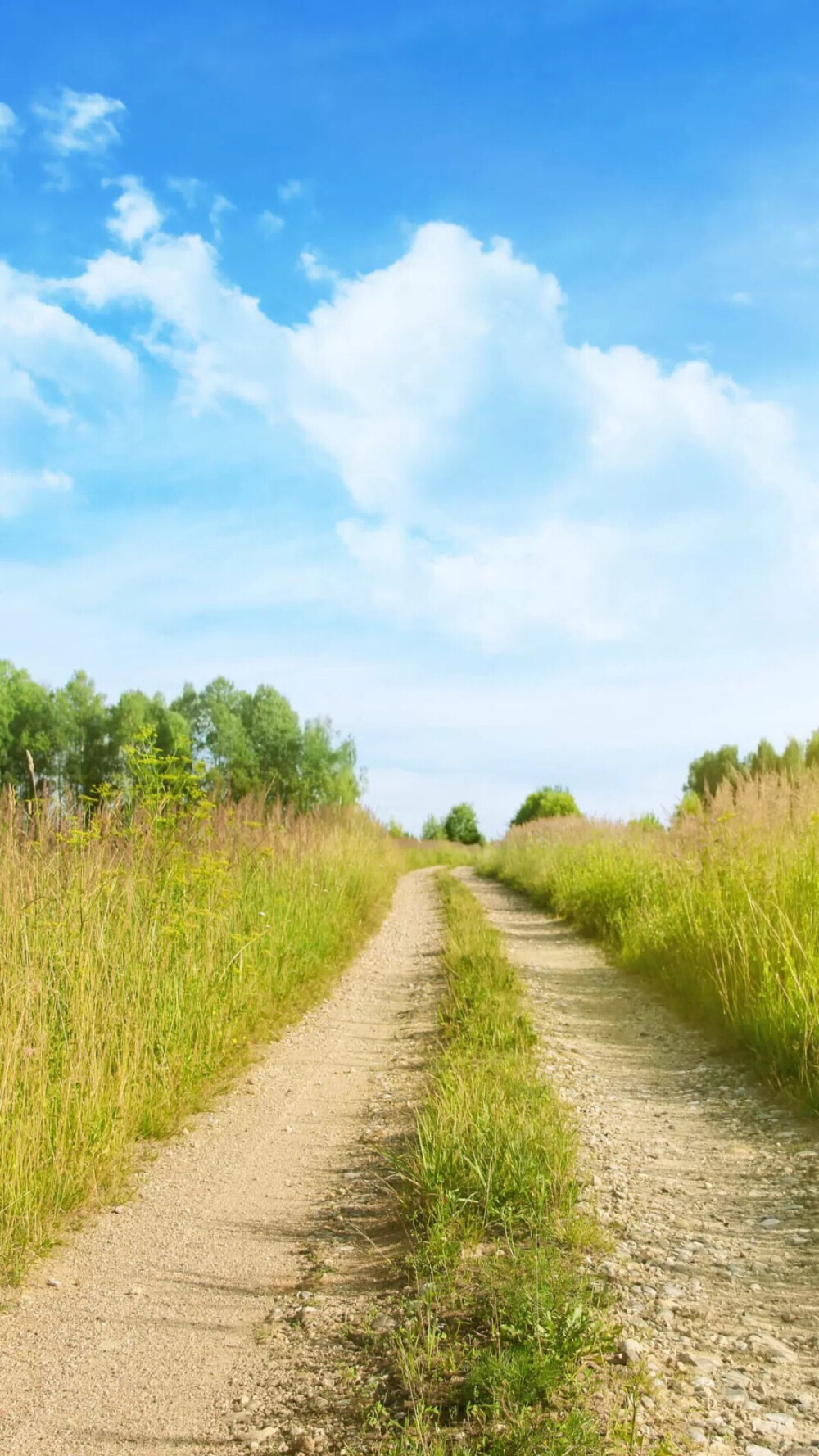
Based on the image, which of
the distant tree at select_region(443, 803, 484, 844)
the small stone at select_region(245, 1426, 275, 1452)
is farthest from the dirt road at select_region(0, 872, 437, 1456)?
the distant tree at select_region(443, 803, 484, 844)

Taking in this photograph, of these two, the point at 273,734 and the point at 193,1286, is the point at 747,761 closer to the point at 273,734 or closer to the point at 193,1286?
the point at 273,734

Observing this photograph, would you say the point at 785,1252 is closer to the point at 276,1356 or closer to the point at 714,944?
the point at 276,1356

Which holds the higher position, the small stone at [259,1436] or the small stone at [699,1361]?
the small stone at [699,1361]

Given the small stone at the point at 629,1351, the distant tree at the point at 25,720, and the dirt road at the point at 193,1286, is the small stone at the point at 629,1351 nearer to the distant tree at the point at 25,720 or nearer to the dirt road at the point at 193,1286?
the dirt road at the point at 193,1286

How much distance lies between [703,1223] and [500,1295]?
146 centimetres

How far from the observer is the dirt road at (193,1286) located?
2689 millimetres

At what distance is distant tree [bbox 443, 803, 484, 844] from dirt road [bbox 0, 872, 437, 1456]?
54911 millimetres

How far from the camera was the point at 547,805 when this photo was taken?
40.1 m

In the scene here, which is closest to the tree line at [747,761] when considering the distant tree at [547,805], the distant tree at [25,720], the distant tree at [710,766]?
the distant tree at [710,766]

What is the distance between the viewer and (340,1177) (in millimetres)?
4527

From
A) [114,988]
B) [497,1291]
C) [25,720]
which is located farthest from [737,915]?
[25,720]

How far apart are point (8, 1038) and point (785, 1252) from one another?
133 inches

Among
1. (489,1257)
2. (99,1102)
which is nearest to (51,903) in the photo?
(99,1102)

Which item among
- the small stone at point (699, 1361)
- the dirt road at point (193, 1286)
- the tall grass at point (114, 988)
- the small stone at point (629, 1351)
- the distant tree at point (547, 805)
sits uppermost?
the distant tree at point (547, 805)
